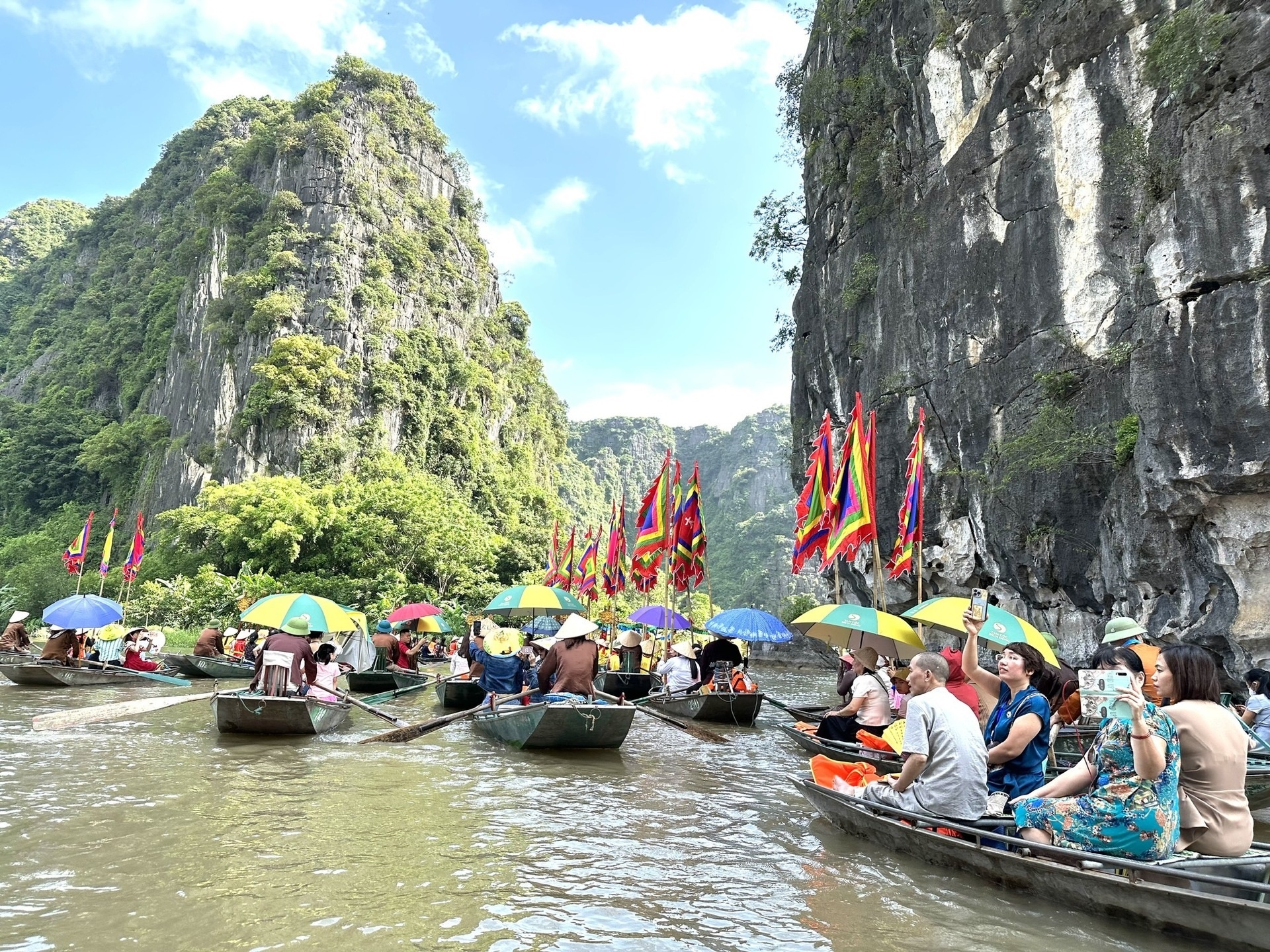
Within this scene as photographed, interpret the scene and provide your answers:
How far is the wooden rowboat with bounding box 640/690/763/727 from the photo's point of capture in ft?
40.4

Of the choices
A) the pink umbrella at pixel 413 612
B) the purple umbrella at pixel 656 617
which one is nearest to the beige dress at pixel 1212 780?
the purple umbrella at pixel 656 617

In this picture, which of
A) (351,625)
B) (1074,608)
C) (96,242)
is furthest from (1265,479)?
(96,242)

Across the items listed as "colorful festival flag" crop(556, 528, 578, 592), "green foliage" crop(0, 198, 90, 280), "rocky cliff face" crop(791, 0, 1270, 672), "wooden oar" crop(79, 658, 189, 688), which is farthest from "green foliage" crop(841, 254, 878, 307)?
"green foliage" crop(0, 198, 90, 280)

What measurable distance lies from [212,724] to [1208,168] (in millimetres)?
18281

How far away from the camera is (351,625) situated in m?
10.3

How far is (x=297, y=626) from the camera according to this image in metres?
9.54

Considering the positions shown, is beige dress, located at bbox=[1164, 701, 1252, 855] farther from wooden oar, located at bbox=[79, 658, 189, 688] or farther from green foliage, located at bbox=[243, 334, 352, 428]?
green foliage, located at bbox=[243, 334, 352, 428]

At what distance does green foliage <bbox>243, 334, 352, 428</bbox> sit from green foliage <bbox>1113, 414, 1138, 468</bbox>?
33909 millimetres

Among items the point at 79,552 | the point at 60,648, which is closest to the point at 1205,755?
the point at 60,648

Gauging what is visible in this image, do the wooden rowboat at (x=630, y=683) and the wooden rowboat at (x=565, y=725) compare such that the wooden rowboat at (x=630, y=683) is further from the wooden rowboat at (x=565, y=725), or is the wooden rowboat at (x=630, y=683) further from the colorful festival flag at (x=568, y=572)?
the colorful festival flag at (x=568, y=572)

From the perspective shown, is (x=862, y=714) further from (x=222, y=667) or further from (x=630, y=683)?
(x=222, y=667)

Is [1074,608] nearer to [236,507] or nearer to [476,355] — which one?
[236,507]

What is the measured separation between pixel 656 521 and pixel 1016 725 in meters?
12.9

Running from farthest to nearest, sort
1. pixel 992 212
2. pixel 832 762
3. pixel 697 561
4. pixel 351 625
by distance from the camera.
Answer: pixel 992 212, pixel 697 561, pixel 351 625, pixel 832 762
